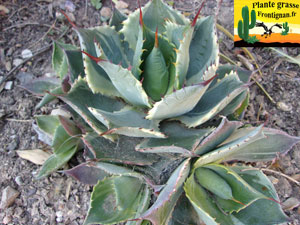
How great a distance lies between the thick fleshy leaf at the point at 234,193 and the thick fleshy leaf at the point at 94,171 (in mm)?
324

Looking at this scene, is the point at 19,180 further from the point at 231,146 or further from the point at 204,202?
the point at 231,146

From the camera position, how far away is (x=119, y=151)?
1.24 metres

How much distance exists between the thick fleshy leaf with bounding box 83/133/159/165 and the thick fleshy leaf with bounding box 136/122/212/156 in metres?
0.09

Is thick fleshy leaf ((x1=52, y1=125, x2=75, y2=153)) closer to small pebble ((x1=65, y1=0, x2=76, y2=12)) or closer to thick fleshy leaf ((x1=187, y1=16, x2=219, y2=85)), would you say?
thick fleshy leaf ((x1=187, y1=16, x2=219, y2=85))

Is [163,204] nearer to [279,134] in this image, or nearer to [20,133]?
[279,134]

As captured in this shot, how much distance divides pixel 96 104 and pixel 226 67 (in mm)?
644

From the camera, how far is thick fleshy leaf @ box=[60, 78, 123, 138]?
1.16 m

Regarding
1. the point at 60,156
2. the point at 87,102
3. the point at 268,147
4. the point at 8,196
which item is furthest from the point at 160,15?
the point at 8,196

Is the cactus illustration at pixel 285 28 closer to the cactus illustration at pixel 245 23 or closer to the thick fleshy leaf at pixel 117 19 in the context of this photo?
the cactus illustration at pixel 245 23

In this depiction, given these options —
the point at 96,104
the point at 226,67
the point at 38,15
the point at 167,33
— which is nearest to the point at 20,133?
the point at 96,104

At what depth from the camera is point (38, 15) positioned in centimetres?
209

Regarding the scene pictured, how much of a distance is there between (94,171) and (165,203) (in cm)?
44

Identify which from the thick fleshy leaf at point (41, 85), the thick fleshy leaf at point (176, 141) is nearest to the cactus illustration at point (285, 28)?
the thick fleshy leaf at point (176, 141)

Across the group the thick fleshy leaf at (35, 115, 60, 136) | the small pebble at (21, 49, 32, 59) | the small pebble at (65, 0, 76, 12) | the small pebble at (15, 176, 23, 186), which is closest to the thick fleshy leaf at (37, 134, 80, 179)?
the thick fleshy leaf at (35, 115, 60, 136)
